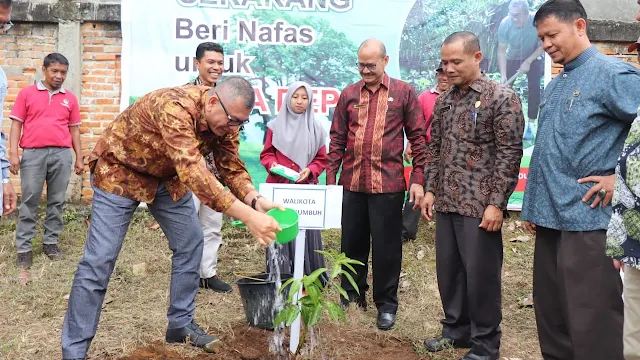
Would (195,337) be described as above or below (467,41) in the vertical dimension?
below

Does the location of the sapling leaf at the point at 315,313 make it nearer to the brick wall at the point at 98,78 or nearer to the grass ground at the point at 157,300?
the grass ground at the point at 157,300

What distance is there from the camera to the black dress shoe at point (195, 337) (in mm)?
3807

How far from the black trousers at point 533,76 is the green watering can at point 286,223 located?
15.4ft

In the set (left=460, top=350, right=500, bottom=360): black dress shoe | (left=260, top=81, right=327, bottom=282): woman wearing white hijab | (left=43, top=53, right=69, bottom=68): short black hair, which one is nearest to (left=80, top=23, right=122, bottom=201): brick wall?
(left=43, top=53, right=69, bottom=68): short black hair

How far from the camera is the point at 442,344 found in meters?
4.00

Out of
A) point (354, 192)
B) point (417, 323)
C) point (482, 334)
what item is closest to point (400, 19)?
point (354, 192)

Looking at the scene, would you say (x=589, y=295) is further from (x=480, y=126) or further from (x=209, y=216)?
(x=209, y=216)

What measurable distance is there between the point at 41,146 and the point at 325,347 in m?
3.50

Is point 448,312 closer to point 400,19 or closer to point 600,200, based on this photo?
point 600,200

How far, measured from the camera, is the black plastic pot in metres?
4.16

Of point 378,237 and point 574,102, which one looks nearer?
point 574,102

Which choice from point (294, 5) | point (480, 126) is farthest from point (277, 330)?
point (294, 5)

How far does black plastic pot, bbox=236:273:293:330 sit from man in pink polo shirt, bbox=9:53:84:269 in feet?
8.57

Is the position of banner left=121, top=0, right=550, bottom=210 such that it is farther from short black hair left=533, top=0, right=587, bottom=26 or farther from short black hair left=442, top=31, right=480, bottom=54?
short black hair left=533, top=0, right=587, bottom=26
